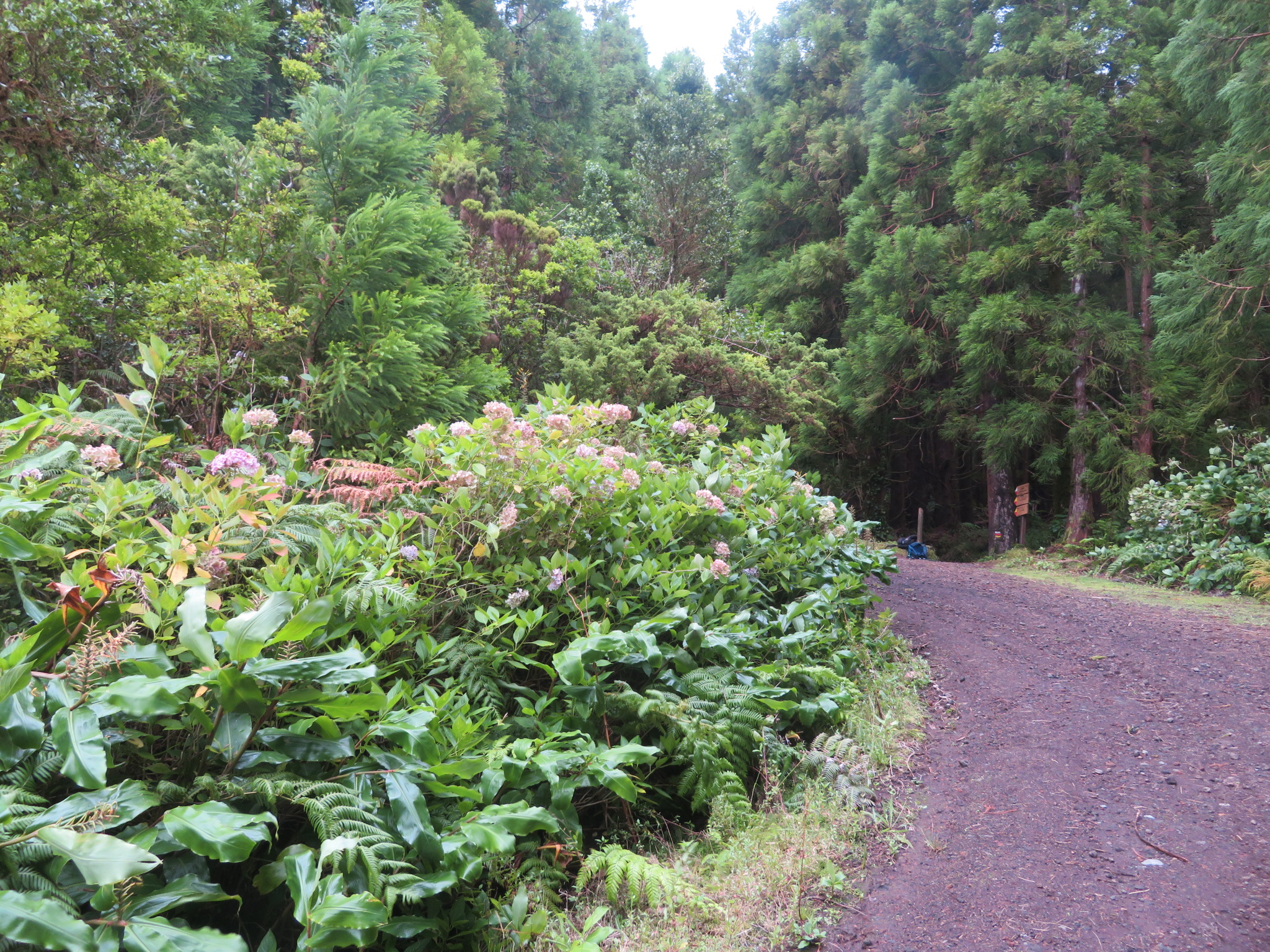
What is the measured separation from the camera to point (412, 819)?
1.59m

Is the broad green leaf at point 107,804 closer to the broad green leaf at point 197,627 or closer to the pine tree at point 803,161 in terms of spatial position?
the broad green leaf at point 197,627

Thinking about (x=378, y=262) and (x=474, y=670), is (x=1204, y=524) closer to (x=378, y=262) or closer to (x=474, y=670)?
(x=474, y=670)

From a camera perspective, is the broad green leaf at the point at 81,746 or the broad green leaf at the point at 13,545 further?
the broad green leaf at the point at 13,545

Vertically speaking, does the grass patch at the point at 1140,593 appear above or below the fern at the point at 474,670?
above

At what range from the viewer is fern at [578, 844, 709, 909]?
1.84m

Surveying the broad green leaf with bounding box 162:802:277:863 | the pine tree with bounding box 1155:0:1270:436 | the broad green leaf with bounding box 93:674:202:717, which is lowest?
the broad green leaf with bounding box 162:802:277:863

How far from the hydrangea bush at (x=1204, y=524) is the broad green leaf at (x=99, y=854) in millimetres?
7621

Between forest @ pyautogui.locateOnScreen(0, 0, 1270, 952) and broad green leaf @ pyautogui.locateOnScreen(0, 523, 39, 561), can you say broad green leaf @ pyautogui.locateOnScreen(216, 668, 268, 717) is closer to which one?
forest @ pyautogui.locateOnScreen(0, 0, 1270, 952)

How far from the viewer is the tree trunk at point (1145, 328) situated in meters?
8.69

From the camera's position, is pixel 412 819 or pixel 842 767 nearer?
pixel 412 819

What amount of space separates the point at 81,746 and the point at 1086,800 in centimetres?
286

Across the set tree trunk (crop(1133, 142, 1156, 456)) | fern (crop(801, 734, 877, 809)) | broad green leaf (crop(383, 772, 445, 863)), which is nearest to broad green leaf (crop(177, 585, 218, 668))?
broad green leaf (crop(383, 772, 445, 863))

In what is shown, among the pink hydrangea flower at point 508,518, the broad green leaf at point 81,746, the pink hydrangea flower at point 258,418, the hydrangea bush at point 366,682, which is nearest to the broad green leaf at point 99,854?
the hydrangea bush at point 366,682

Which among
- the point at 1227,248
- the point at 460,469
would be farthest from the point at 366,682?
the point at 1227,248
